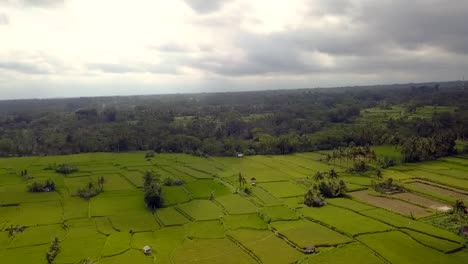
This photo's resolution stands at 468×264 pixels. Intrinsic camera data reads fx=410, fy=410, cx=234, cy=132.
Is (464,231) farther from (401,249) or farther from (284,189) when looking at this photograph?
(284,189)

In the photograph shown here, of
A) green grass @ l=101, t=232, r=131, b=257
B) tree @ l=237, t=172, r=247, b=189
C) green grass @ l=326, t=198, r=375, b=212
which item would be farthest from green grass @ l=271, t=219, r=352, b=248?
tree @ l=237, t=172, r=247, b=189

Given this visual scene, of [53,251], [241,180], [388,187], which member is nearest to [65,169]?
[241,180]

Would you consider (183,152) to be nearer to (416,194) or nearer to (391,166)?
(391,166)

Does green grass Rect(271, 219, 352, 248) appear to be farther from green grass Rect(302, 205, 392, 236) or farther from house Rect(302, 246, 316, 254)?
green grass Rect(302, 205, 392, 236)

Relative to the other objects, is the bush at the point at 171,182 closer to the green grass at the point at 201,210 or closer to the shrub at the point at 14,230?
the green grass at the point at 201,210

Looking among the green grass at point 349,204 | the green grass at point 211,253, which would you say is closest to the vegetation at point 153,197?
the green grass at point 211,253

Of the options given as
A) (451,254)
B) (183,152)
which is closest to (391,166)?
(451,254)
